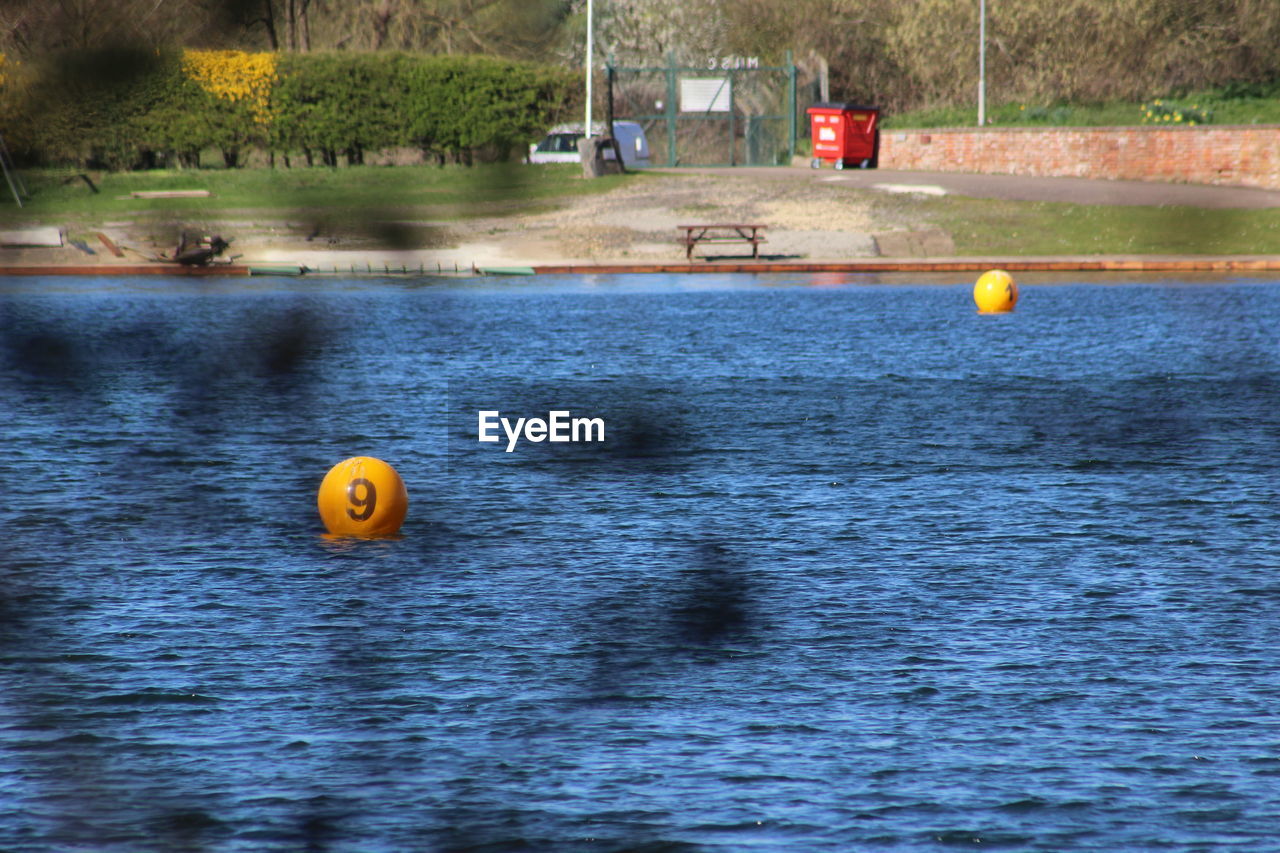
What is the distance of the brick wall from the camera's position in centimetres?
3216

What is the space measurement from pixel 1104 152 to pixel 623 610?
3290cm

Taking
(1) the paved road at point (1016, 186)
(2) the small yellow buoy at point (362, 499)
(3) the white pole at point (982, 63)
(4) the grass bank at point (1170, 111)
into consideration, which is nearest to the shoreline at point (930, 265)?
(1) the paved road at point (1016, 186)

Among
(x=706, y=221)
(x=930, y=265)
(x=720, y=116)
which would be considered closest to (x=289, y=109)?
(x=930, y=265)

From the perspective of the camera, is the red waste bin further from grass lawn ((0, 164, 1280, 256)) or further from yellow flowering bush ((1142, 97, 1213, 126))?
grass lawn ((0, 164, 1280, 256))

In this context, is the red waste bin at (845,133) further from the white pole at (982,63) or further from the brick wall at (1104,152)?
the white pole at (982,63)

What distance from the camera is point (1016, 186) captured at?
112ft

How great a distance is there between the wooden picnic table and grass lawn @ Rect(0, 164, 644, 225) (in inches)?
1001

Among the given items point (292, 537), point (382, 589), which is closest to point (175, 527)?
point (292, 537)

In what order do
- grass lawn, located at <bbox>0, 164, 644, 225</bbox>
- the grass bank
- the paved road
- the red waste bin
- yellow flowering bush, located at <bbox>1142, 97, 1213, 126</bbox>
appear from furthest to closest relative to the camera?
the red waste bin, the grass bank, yellow flowering bush, located at <bbox>1142, 97, 1213, 126</bbox>, the paved road, grass lawn, located at <bbox>0, 164, 644, 225</bbox>

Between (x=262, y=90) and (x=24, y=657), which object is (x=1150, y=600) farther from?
(x=262, y=90)

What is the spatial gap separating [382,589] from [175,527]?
221cm

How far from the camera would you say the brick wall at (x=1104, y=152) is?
105 feet

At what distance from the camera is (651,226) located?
31.5 m

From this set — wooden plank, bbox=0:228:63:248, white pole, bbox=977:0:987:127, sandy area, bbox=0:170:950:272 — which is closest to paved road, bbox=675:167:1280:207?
sandy area, bbox=0:170:950:272
